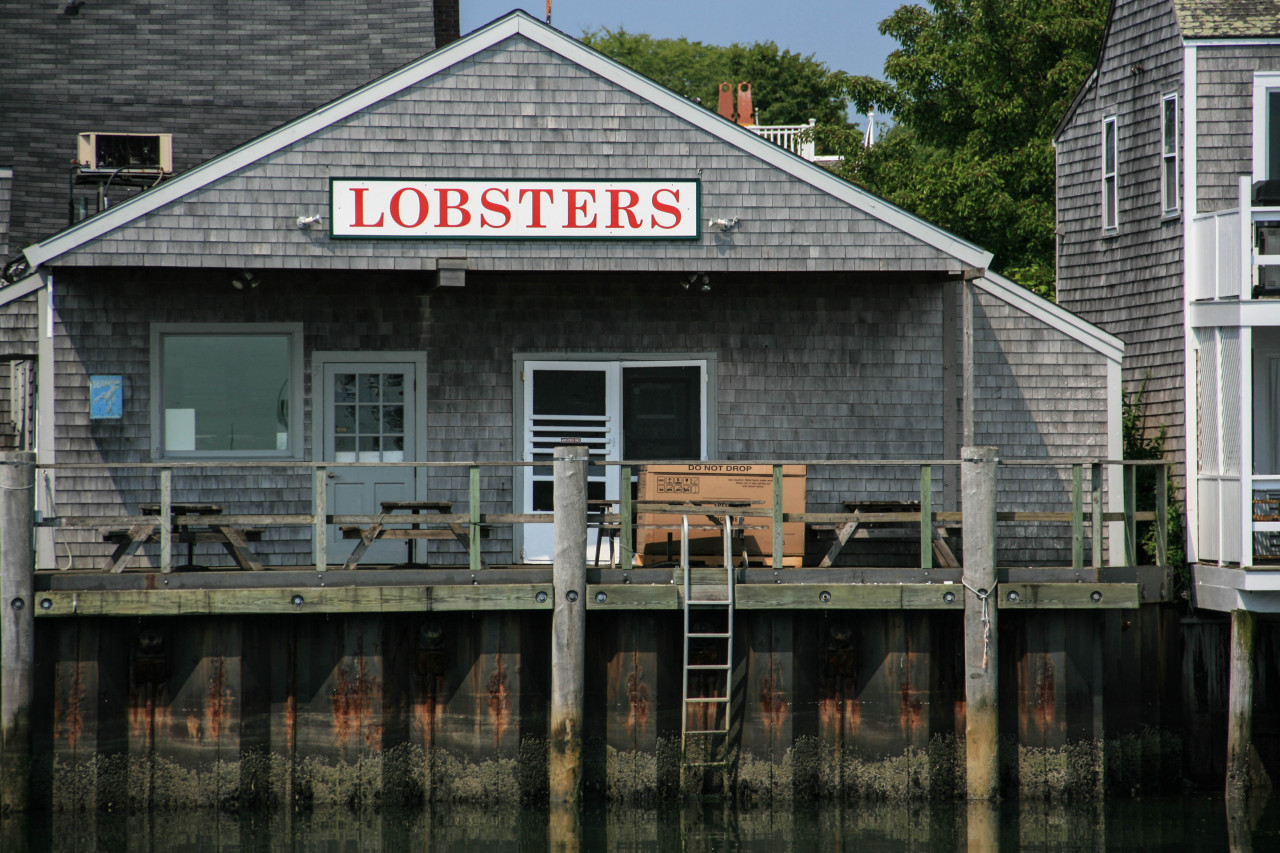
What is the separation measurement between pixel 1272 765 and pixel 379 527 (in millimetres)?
8578

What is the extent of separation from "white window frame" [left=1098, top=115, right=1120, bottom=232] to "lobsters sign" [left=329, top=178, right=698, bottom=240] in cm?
556

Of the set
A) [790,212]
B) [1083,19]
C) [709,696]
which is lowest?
[709,696]

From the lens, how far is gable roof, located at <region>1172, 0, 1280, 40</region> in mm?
12953

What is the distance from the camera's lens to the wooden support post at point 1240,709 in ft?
38.7

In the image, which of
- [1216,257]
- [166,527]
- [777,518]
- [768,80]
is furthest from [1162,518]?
[768,80]

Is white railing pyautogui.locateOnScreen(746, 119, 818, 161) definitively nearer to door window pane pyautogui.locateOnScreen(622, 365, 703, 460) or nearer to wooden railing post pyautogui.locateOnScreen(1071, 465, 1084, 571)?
door window pane pyautogui.locateOnScreen(622, 365, 703, 460)

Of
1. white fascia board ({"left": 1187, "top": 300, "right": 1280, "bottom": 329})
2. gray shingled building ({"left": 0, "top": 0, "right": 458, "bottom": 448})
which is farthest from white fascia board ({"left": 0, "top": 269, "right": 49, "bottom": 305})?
white fascia board ({"left": 1187, "top": 300, "right": 1280, "bottom": 329})

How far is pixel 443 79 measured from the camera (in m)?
12.2

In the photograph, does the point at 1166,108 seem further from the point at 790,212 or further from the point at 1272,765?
the point at 1272,765

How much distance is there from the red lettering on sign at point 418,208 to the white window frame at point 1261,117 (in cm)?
826

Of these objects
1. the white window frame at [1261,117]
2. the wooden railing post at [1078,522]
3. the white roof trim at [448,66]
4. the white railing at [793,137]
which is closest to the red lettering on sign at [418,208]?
the white roof trim at [448,66]

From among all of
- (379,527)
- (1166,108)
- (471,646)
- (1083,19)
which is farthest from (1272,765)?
(1083,19)

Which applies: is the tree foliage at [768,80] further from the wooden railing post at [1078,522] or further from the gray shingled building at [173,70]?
the wooden railing post at [1078,522]

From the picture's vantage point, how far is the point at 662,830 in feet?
35.1
